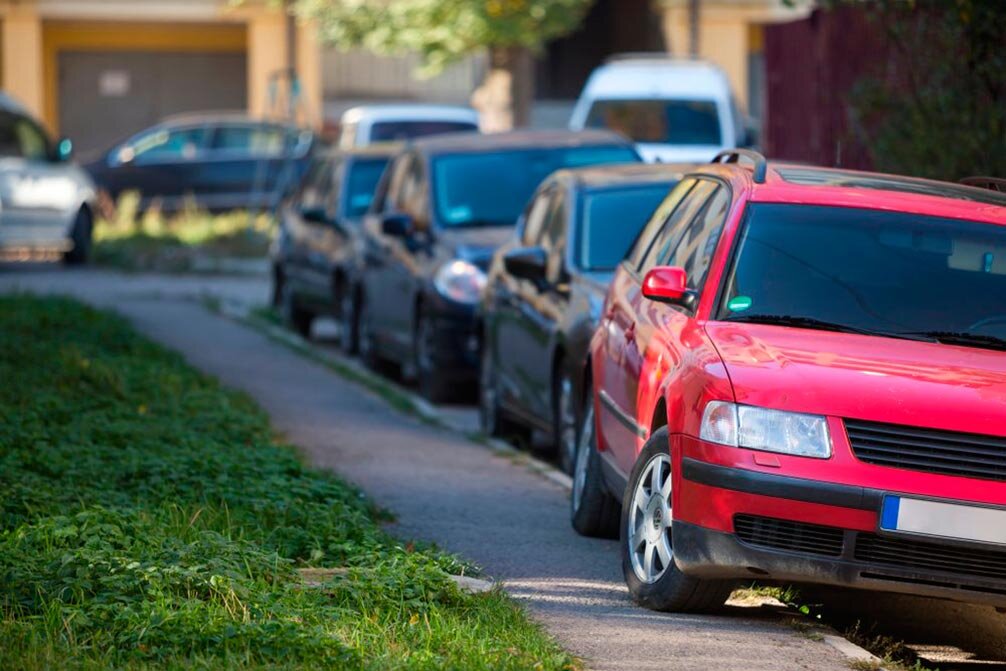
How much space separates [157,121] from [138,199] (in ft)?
30.2

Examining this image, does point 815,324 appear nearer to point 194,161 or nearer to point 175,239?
point 175,239

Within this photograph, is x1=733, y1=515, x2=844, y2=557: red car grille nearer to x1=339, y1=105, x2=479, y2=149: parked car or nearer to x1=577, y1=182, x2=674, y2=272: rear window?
x1=577, y1=182, x2=674, y2=272: rear window

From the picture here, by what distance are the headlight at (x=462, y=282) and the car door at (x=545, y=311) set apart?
6.62 feet

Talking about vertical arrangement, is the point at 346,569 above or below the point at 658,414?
below

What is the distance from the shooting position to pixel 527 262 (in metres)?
10.5

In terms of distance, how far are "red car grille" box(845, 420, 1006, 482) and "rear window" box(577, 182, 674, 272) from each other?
14.3 feet

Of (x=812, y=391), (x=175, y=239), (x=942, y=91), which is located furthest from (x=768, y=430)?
(x=175, y=239)

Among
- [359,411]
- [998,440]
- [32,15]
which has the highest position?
[32,15]

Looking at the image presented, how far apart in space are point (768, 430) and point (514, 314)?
5.10m

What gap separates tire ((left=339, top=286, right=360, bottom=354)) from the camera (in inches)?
660

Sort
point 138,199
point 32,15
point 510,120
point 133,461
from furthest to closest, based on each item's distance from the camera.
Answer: point 32,15 → point 138,199 → point 510,120 → point 133,461

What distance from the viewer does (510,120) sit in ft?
86.3

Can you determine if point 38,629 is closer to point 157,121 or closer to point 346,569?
point 346,569

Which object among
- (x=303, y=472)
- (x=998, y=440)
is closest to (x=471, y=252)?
(x=303, y=472)
